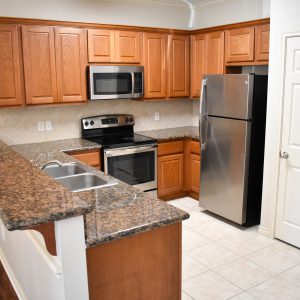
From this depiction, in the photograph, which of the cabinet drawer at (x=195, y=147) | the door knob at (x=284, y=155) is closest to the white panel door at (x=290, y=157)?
the door knob at (x=284, y=155)

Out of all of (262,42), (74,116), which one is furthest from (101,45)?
(262,42)

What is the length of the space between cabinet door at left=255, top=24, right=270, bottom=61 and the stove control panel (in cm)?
178

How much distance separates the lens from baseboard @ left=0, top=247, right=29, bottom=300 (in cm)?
243

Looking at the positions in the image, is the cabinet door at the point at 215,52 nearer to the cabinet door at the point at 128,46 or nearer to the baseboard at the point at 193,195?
the cabinet door at the point at 128,46

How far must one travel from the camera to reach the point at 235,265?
3141 millimetres

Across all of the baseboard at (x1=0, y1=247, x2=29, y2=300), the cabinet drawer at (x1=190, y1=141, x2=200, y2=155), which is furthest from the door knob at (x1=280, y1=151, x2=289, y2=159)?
the baseboard at (x1=0, y1=247, x2=29, y2=300)

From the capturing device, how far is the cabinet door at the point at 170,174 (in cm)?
460

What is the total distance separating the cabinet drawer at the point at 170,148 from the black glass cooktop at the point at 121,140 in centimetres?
17

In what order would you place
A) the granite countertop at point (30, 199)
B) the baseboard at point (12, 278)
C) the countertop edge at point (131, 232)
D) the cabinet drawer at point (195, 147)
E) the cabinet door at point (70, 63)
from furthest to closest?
the cabinet drawer at point (195, 147), the cabinet door at point (70, 63), the baseboard at point (12, 278), the countertop edge at point (131, 232), the granite countertop at point (30, 199)

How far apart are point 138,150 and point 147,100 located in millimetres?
712

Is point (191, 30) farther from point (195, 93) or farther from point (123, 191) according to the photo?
point (123, 191)

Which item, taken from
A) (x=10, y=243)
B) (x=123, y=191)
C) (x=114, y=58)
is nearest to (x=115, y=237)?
(x=123, y=191)

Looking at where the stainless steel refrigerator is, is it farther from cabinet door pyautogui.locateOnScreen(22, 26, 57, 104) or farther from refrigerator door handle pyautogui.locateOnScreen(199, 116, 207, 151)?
cabinet door pyautogui.locateOnScreen(22, 26, 57, 104)

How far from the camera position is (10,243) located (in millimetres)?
2627
